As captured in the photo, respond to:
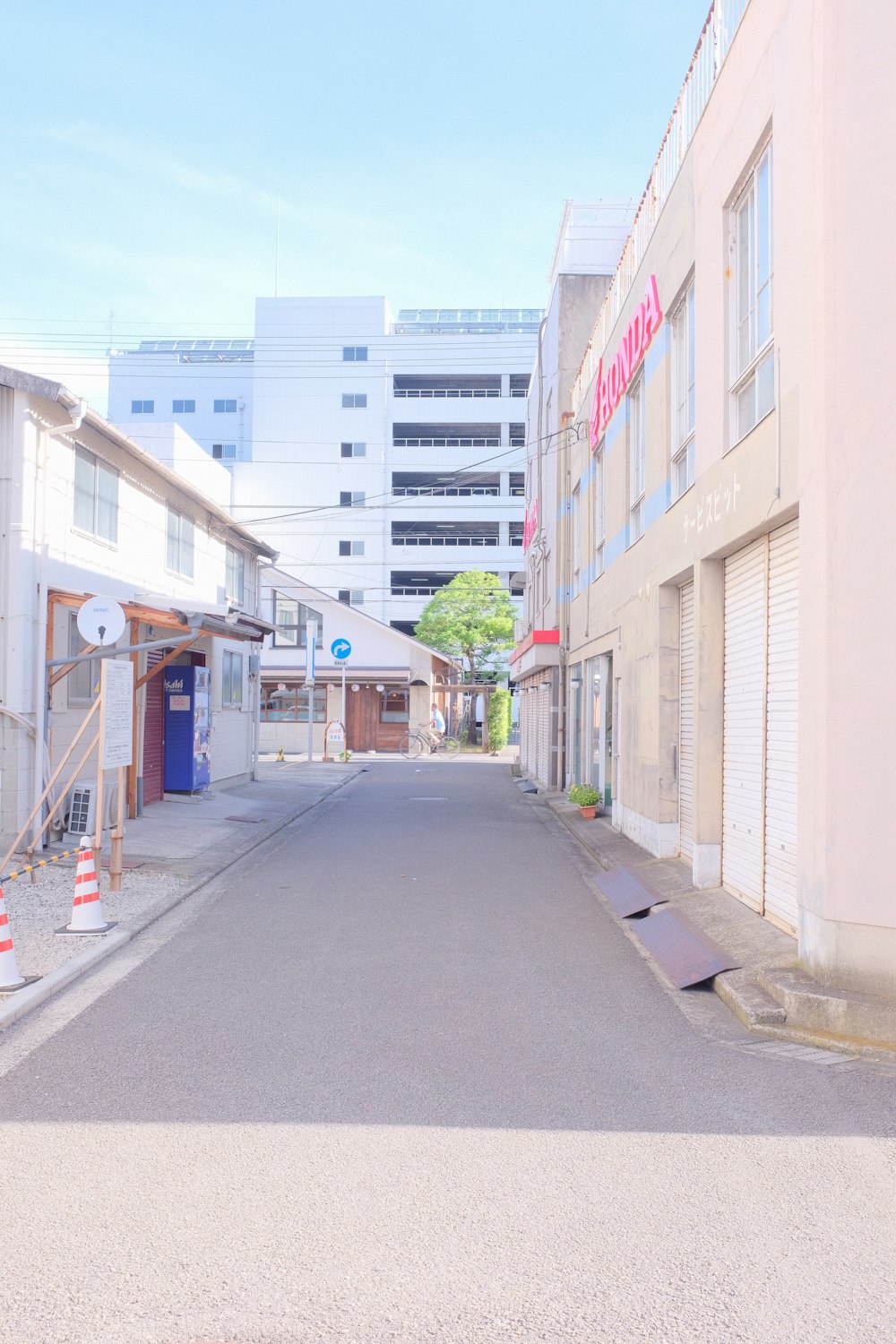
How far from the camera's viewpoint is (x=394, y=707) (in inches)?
1727

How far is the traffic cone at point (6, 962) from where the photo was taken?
22.7 feet

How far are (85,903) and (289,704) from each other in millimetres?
34357

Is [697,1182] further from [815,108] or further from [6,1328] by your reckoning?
[815,108]

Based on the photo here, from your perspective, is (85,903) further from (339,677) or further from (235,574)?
(339,677)

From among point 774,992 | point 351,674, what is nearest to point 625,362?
point 774,992

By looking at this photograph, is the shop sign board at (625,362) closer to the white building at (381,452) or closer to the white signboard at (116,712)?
the white signboard at (116,712)

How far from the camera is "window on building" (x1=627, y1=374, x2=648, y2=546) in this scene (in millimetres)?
14461

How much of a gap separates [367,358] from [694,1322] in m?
64.7

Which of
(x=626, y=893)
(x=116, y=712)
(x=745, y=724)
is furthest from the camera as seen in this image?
(x=116, y=712)

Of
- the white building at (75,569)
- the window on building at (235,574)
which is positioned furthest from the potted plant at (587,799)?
the window on building at (235,574)

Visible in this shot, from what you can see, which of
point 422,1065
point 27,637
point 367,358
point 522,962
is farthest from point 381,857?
point 367,358

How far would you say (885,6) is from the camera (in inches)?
259

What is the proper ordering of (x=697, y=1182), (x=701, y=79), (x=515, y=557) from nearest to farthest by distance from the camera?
1. (x=697, y=1182)
2. (x=701, y=79)
3. (x=515, y=557)

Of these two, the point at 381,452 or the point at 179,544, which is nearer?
the point at 179,544
